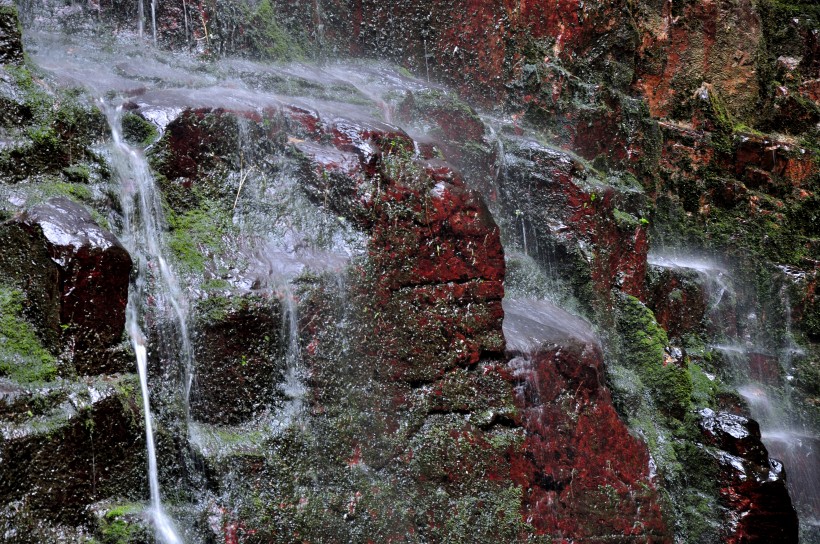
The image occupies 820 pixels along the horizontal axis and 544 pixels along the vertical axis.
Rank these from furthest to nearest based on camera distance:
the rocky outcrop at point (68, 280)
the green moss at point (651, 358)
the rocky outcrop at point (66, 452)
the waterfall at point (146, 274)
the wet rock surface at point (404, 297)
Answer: the green moss at point (651, 358) → the wet rock surface at point (404, 297) → the waterfall at point (146, 274) → the rocky outcrop at point (68, 280) → the rocky outcrop at point (66, 452)

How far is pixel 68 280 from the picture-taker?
391cm

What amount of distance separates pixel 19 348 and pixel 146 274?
0.89 meters

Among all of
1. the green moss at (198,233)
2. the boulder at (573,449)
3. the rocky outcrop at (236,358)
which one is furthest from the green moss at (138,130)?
the boulder at (573,449)

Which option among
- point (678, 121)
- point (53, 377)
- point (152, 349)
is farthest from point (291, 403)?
point (678, 121)

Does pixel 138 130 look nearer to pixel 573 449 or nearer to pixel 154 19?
pixel 154 19

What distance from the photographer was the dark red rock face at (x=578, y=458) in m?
5.14

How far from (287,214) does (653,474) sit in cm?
362

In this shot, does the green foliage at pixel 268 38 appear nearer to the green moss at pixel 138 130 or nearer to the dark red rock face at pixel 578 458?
the green moss at pixel 138 130

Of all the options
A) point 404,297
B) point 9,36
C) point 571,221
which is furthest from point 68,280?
point 571,221

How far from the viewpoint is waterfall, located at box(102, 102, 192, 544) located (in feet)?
13.2

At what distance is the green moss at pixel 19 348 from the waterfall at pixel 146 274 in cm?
51

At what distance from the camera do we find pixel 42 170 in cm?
438

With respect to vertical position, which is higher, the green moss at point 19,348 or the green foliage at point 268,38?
the green foliage at point 268,38

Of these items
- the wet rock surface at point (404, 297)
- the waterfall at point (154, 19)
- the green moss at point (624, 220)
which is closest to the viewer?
the wet rock surface at point (404, 297)
